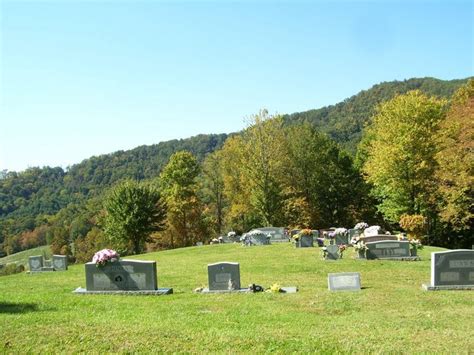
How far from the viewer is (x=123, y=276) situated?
46.6 feet

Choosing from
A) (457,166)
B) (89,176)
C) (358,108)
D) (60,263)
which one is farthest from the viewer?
(89,176)

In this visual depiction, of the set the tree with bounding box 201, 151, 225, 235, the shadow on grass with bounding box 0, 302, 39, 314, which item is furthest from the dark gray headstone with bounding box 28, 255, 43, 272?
the tree with bounding box 201, 151, 225, 235

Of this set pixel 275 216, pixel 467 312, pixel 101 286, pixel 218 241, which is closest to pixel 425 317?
pixel 467 312

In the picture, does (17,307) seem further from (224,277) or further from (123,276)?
(224,277)

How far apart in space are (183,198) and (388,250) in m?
29.7

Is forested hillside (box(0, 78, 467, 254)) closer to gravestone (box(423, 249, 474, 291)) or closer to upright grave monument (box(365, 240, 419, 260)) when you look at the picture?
upright grave monument (box(365, 240, 419, 260))

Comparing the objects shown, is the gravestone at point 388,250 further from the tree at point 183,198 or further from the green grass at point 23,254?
the green grass at point 23,254

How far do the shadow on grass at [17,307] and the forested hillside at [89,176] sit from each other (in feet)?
265

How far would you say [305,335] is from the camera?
7980mm

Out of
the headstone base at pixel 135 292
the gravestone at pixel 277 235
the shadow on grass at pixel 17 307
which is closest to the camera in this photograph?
the shadow on grass at pixel 17 307

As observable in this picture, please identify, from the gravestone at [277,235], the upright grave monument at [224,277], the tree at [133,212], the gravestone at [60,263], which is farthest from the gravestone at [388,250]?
the tree at [133,212]

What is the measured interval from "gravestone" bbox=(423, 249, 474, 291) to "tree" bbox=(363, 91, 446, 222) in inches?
828

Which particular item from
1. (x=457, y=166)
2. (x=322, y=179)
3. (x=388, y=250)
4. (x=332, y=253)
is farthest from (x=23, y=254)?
(x=388, y=250)

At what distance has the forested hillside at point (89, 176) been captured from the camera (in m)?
101
